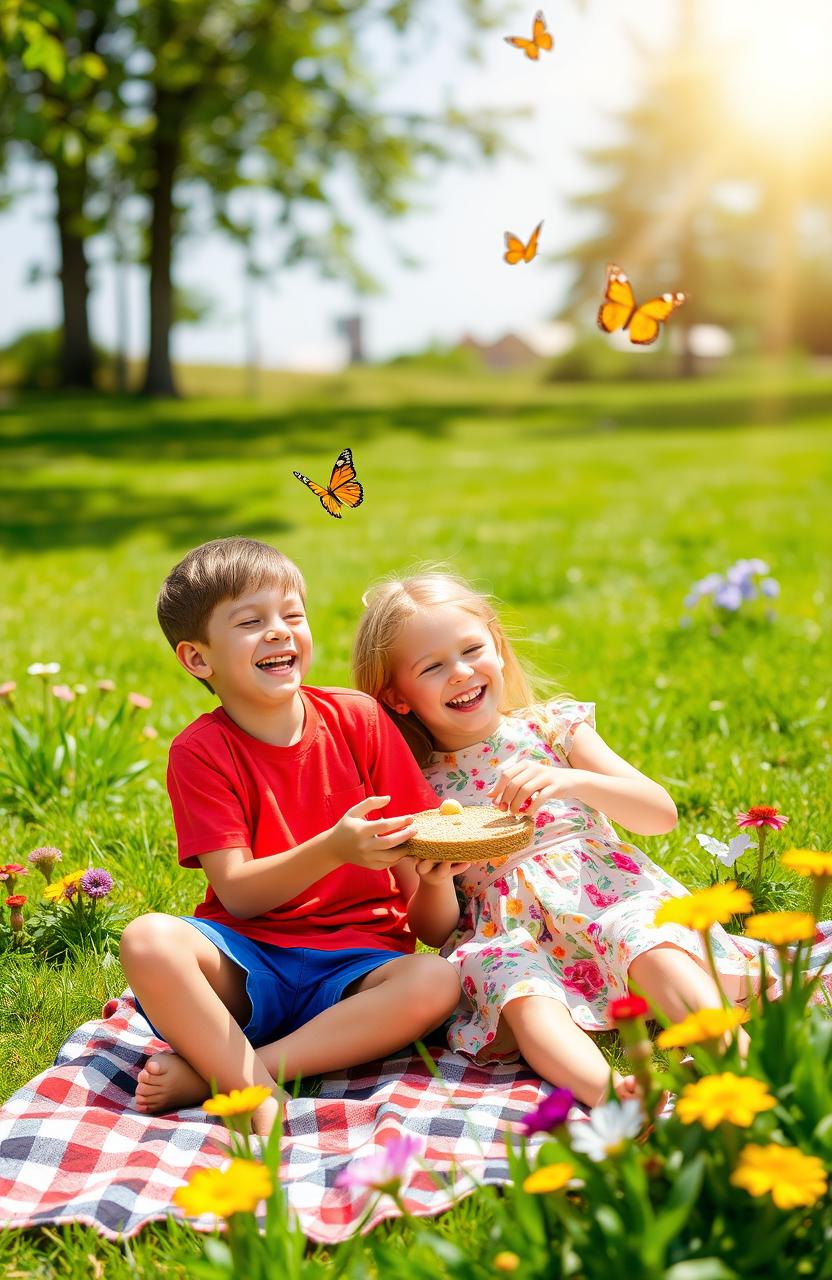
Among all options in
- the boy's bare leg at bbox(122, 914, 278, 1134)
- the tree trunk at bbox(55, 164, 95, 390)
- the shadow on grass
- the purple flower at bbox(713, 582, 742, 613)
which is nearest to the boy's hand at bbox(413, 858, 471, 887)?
the boy's bare leg at bbox(122, 914, 278, 1134)

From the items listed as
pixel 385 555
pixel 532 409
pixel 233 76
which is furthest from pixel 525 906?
pixel 532 409

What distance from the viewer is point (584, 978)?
8.28 feet

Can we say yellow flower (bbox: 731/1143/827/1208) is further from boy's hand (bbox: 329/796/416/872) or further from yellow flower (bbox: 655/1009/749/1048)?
boy's hand (bbox: 329/796/416/872)

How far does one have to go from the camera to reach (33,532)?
30.4 feet

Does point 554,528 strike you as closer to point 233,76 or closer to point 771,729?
point 771,729

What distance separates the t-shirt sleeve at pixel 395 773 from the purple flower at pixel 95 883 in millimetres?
634

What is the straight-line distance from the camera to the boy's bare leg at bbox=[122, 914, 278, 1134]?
2195mm

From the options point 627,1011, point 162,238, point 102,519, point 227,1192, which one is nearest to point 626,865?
point 627,1011

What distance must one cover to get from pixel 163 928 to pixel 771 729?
7.57 ft

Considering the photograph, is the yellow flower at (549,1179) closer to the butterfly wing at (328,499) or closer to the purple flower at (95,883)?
the butterfly wing at (328,499)

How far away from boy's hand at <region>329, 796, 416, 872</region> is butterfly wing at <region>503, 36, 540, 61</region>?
1.33m

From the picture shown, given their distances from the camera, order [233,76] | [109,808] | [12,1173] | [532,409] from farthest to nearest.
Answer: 1. [532,409]
2. [233,76]
3. [109,808]
4. [12,1173]

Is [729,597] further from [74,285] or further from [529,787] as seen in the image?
[74,285]

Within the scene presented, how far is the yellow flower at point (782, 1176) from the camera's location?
51.7 inches
